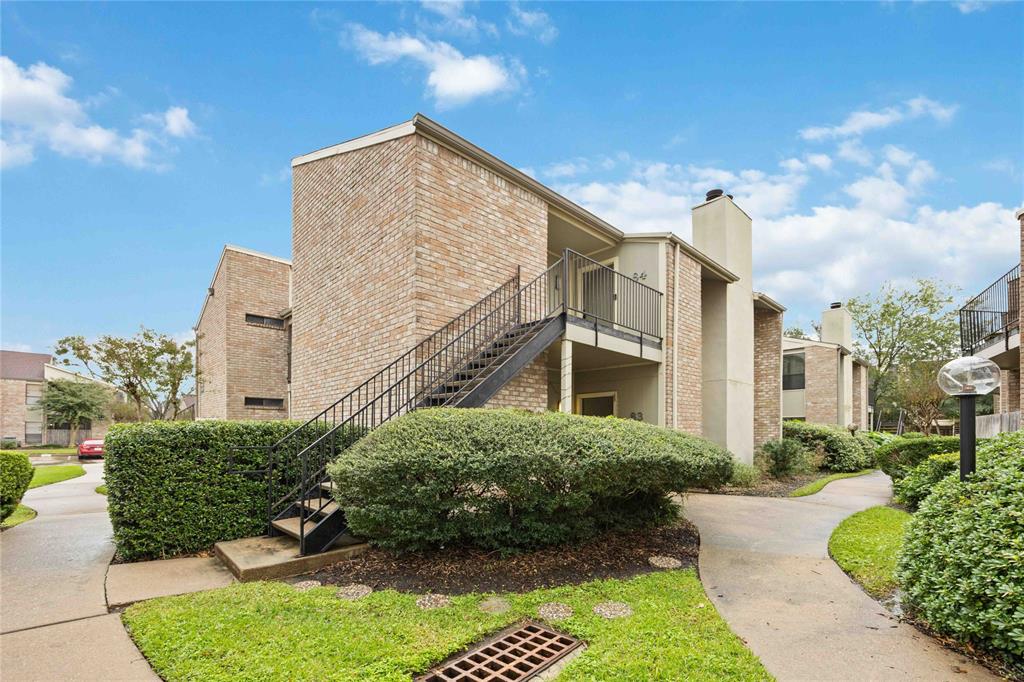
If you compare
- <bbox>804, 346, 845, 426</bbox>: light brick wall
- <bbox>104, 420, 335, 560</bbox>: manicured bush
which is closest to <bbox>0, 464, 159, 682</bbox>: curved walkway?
<bbox>104, 420, 335, 560</bbox>: manicured bush

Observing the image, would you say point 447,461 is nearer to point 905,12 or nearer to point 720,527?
point 720,527

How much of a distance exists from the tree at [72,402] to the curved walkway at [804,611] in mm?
38129

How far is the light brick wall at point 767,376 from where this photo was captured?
15.3 m

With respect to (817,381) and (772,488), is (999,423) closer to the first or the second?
(772,488)

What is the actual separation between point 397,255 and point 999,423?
53.0 ft

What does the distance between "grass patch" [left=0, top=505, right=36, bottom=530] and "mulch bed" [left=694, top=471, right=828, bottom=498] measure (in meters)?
11.9

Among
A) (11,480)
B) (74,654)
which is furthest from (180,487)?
(11,480)

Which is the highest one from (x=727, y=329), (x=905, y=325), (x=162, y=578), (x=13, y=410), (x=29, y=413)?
(x=905, y=325)

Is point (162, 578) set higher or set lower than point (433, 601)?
lower

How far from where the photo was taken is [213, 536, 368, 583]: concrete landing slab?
15.0 feet

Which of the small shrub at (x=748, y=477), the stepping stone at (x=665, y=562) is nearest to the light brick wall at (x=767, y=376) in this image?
the small shrub at (x=748, y=477)

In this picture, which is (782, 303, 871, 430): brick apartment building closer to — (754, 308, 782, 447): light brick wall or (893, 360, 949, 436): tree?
(893, 360, 949, 436): tree

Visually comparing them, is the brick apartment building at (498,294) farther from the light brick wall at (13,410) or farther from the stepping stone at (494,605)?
the light brick wall at (13,410)

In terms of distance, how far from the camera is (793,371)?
2220 cm
